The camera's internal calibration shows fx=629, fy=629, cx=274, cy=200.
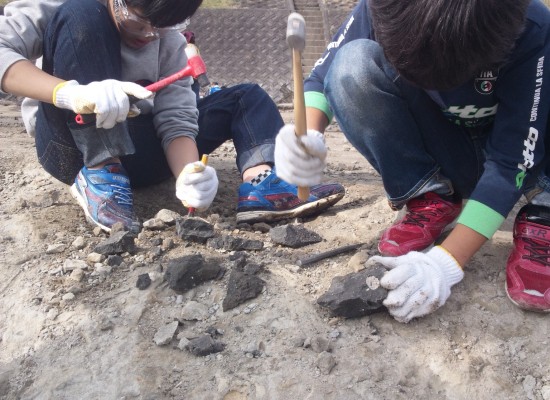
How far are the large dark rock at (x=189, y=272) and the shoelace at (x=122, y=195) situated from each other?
1.30 ft

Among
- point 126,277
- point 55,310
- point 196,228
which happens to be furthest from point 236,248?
point 55,310

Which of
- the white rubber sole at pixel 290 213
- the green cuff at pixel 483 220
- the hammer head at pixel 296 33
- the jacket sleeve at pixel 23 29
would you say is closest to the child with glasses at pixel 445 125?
the green cuff at pixel 483 220

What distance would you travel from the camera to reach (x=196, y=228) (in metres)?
1.92

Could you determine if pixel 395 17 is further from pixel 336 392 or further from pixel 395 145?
pixel 336 392

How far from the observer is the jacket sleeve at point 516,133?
5.11 feet

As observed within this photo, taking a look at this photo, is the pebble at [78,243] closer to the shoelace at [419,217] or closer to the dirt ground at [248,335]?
the dirt ground at [248,335]

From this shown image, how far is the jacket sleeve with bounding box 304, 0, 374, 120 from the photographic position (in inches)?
71.7

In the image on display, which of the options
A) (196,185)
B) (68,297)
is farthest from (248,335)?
(196,185)

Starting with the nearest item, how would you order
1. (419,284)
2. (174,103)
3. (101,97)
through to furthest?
1. (419,284)
2. (101,97)
3. (174,103)

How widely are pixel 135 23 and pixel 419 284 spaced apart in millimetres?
1162

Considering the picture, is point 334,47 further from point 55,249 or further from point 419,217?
point 55,249

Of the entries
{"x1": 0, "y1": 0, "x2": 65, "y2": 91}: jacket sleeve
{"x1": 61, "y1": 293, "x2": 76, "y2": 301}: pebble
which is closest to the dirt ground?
{"x1": 61, "y1": 293, "x2": 76, "y2": 301}: pebble

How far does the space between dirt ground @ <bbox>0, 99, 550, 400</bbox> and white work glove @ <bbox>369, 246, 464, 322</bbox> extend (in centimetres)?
7

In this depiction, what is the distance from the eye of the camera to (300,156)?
158cm
